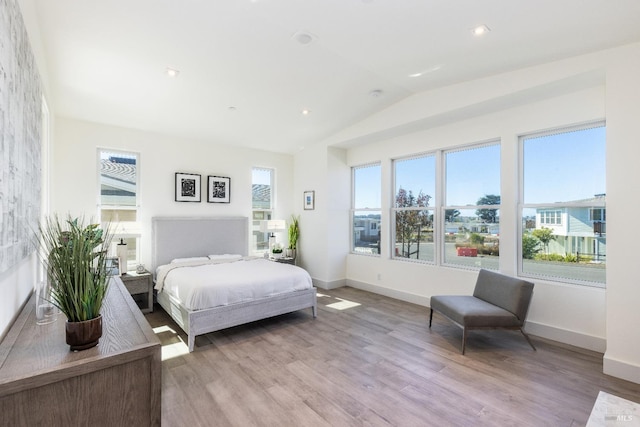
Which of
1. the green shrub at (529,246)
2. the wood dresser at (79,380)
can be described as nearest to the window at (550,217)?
the green shrub at (529,246)

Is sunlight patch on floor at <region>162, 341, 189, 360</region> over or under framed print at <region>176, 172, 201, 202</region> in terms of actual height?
under

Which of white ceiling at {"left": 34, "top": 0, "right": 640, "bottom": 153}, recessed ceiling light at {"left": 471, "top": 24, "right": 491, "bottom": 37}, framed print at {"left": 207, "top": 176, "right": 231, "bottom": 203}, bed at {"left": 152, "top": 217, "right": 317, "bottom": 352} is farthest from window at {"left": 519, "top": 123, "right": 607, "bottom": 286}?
framed print at {"left": 207, "top": 176, "right": 231, "bottom": 203}

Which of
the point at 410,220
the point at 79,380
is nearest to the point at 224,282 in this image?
Answer: the point at 79,380

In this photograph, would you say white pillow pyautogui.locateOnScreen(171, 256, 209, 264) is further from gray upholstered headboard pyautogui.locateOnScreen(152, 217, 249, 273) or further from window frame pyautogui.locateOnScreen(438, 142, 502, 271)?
window frame pyautogui.locateOnScreen(438, 142, 502, 271)

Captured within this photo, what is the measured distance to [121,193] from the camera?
4.80m

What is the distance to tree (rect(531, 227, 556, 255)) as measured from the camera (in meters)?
3.66

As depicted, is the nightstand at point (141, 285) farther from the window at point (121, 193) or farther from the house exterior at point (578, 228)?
the house exterior at point (578, 228)

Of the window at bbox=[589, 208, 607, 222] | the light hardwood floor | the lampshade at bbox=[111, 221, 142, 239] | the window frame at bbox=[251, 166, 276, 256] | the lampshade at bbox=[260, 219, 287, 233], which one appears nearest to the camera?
the light hardwood floor

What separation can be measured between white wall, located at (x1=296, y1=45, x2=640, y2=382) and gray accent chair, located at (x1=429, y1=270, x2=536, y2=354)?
1.78ft

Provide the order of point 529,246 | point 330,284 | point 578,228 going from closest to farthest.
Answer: point 578,228, point 529,246, point 330,284

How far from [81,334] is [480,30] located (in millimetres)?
3534

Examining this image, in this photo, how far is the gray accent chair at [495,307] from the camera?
3.17 m

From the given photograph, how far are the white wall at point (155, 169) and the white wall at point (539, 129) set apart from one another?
167 cm

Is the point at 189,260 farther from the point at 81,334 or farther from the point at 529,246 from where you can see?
the point at 529,246
